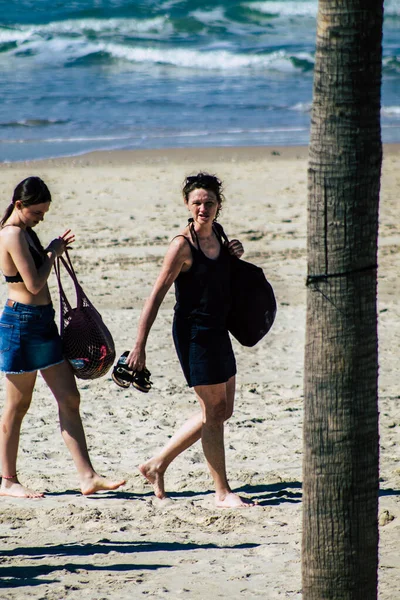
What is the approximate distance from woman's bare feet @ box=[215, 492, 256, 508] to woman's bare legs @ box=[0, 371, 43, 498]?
1062mm

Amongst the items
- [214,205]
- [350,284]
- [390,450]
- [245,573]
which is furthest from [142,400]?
[350,284]

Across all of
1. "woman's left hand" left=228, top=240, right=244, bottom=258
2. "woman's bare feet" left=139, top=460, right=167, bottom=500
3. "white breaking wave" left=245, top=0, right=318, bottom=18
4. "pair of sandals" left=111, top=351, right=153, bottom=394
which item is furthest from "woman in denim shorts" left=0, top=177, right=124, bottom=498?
"white breaking wave" left=245, top=0, right=318, bottom=18

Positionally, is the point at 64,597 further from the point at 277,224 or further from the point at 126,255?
the point at 277,224

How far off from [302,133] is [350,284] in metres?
17.8

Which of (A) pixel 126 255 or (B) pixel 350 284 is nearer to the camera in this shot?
(B) pixel 350 284

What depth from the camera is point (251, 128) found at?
21109 millimetres

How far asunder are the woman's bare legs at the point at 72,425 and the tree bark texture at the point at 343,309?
2.20 meters

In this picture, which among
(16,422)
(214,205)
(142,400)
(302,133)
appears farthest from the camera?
(302,133)

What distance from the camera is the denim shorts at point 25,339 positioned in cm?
517

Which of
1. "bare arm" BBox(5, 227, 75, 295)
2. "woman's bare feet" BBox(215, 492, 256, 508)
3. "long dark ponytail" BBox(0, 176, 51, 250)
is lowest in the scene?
"woman's bare feet" BBox(215, 492, 256, 508)

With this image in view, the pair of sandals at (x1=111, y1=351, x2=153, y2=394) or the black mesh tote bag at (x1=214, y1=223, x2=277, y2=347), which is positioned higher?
the black mesh tote bag at (x1=214, y1=223, x2=277, y2=347)

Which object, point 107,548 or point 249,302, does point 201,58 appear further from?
point 107,548

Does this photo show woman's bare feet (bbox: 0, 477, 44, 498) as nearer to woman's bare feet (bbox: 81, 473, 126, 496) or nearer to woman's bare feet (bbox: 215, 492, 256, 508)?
woman's bare feet (bbox: 81, 473, 126, 496)

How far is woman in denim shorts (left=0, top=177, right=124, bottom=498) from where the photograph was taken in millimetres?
5078
